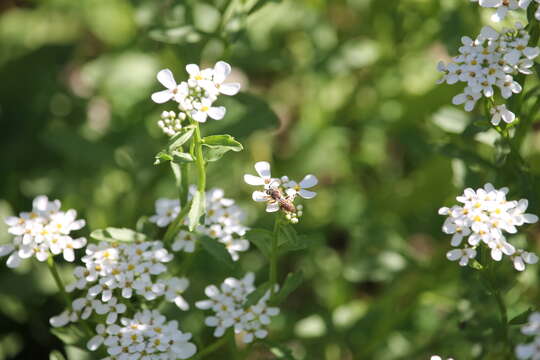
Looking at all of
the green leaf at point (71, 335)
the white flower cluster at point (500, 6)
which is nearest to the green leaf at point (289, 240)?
the green leaf at point (71, 335)

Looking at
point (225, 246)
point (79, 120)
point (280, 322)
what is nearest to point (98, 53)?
point (79, 120)

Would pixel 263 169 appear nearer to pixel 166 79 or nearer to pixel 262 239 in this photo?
pixel 262 239

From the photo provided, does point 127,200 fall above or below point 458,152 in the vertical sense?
below

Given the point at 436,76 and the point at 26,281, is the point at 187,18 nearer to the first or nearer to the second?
the point at 26,281

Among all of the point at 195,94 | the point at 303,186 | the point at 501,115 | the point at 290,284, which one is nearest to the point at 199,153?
the point at 195,94

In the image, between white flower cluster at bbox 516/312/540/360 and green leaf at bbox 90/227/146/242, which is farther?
green leaf at bbox 90/227/146/242

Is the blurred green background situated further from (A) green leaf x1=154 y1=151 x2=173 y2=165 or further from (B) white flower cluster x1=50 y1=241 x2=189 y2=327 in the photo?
(A) green leaf x1=154 y1=151 x2=173 y2=165

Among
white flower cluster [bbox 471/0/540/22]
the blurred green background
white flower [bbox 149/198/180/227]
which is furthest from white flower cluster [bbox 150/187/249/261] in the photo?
white flower cluster [bbox 471/0/540/22]
